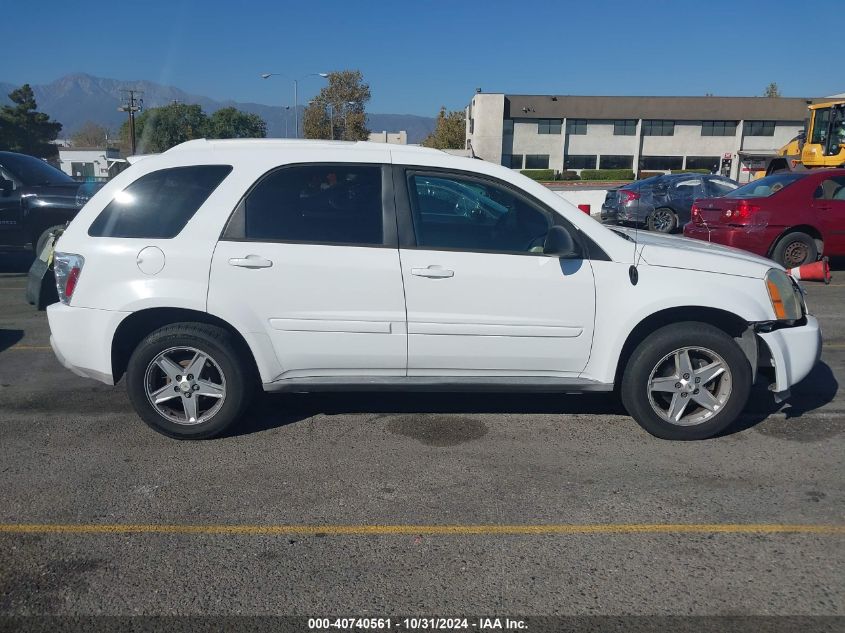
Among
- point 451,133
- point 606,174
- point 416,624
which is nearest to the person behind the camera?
point 416,624

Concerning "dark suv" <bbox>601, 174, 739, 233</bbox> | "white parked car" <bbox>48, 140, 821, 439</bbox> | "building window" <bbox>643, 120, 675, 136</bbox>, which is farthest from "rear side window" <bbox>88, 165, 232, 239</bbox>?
"building window" <bbox>643, 120, 675, 136</bbox>

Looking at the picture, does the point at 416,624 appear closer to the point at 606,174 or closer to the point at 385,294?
the point at 385,294

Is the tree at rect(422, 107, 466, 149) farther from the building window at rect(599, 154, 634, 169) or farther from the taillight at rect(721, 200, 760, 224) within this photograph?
the taillight at rect(721, 200, 760, 224)

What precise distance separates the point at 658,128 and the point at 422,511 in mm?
68337

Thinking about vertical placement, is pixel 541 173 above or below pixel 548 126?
below

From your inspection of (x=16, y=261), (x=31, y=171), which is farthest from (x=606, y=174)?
(x=31, y=171)

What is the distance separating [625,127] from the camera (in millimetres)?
66188

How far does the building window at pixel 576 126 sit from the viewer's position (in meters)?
66.1

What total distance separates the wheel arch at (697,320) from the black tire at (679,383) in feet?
0.22

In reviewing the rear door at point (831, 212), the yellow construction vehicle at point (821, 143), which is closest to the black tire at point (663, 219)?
the yellow construction vehicle at point (821, 143)

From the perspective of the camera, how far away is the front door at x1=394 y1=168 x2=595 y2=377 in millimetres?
4348

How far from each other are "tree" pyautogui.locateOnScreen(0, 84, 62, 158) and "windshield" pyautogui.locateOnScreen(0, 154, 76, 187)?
181 ft

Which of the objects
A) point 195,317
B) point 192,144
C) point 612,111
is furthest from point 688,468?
point 612,111

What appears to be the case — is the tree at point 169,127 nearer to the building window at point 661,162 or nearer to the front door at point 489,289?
the building window at point 661,162
